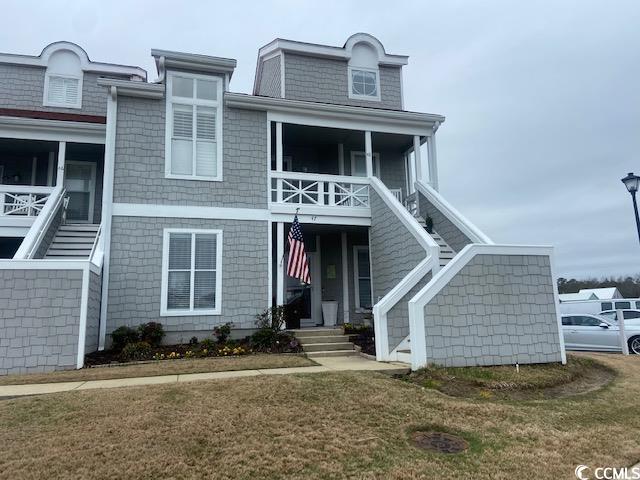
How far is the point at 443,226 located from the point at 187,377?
744cm

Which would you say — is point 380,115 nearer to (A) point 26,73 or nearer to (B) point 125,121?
(B) point 125,121

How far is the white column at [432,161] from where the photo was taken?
13.5m

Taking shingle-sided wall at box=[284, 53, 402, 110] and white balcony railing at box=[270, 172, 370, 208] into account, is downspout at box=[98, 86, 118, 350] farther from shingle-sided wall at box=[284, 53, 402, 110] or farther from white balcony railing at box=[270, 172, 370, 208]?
shingle-sided wall at box=[284, 53, 402, 110]

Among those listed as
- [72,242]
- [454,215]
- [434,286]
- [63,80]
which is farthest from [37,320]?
[63,80]

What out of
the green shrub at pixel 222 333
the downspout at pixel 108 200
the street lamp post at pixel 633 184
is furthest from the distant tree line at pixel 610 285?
the downspout at pixel 108 200

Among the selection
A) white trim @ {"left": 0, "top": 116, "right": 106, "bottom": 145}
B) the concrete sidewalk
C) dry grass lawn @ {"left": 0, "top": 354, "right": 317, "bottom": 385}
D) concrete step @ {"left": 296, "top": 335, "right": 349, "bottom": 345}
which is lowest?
the concrete sidewalk

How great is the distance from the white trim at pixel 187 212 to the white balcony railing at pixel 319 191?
0.77 meters

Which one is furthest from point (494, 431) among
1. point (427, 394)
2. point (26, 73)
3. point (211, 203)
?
point (26, 73)

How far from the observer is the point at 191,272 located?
A: 11.0m

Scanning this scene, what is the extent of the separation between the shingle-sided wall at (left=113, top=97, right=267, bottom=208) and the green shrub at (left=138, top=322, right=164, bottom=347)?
2979mm

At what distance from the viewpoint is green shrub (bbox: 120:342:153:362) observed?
9156mm

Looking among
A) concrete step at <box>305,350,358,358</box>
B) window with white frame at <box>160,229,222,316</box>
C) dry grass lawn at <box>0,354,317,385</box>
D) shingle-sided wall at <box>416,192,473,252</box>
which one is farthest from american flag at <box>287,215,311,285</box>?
shingle-sided wall at <box>416,192,473,252</box>

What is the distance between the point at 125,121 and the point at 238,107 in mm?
2819

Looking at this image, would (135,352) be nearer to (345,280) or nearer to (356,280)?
(345,280)
